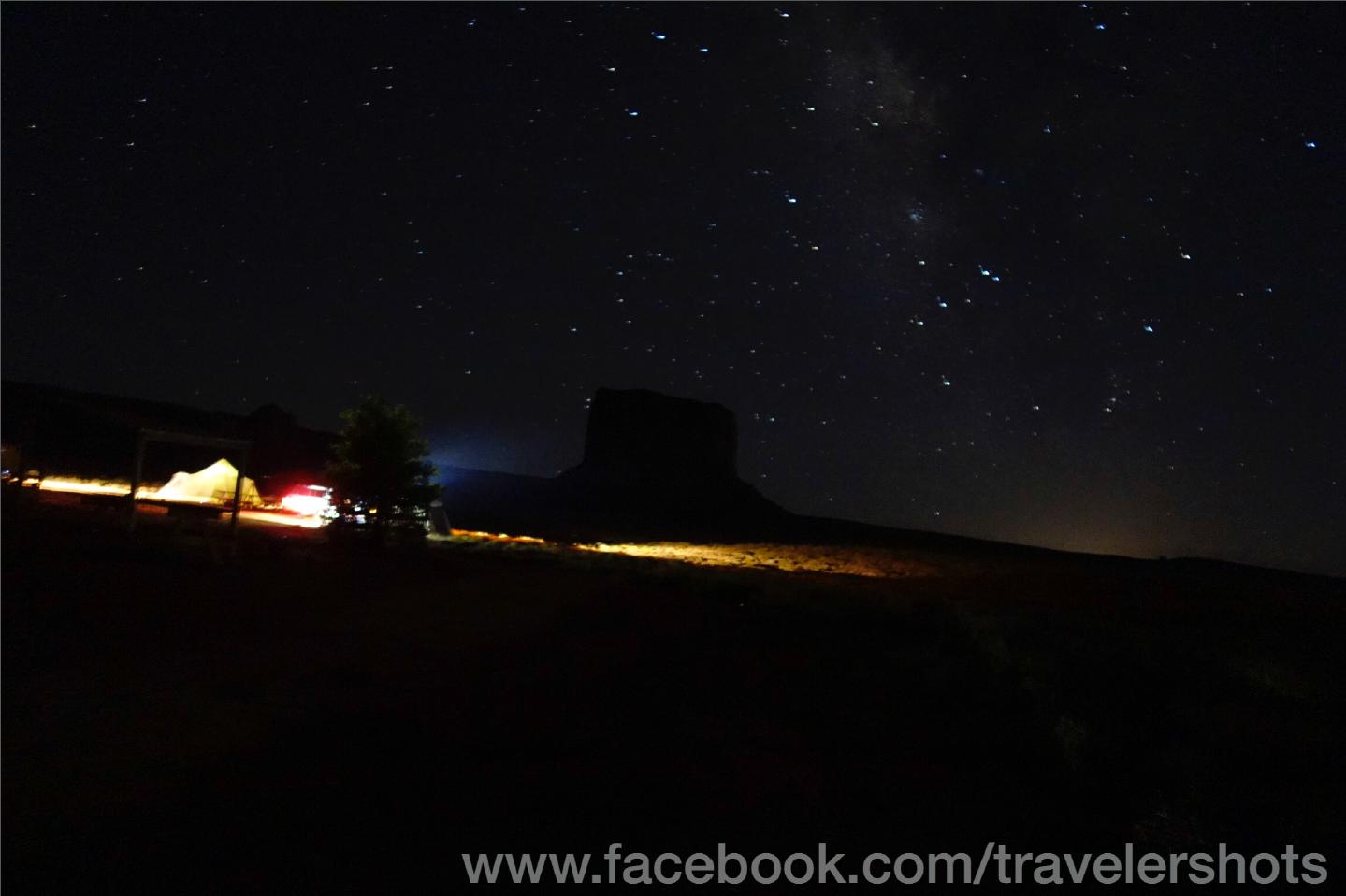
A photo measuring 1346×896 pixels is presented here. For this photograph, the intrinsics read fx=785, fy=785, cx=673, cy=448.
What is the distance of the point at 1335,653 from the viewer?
16.6 m

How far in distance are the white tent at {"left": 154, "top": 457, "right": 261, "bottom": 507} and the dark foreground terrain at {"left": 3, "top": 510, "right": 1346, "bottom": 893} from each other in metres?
15.1

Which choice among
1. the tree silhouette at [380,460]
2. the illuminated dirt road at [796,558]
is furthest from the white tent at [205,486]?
the illuminated dirt road at [796,558]

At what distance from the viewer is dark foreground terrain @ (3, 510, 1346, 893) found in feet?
13.6

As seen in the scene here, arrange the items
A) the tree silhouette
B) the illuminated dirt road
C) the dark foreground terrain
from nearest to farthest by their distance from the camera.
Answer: the dark foreground terrain → the tree silhouette → the illuminated dirt road

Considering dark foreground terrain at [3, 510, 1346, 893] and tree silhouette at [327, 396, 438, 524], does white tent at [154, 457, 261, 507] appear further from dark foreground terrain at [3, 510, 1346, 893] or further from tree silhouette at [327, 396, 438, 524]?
dark foreground terrain at [3, 510, 1346, 893]

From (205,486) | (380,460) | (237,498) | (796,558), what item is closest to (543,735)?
(237,498)

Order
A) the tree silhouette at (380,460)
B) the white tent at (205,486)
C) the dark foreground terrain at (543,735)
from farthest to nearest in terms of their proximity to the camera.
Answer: the white tent at (205,486)
the tree silhouette at (380,460)
the dark foreground terrain at (543,735)

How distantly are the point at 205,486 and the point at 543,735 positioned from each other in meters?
27.0

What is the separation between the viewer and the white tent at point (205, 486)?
89.2ft

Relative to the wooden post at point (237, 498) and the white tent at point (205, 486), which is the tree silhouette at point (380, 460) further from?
the white tent at point (205, 486)

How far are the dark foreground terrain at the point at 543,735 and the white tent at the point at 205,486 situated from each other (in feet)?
49.7

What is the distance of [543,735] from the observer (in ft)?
19.7

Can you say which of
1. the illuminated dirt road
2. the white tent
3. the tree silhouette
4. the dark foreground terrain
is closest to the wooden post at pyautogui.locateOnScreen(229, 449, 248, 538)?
the dark foreground terrain

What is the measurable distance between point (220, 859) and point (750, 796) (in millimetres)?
3044
